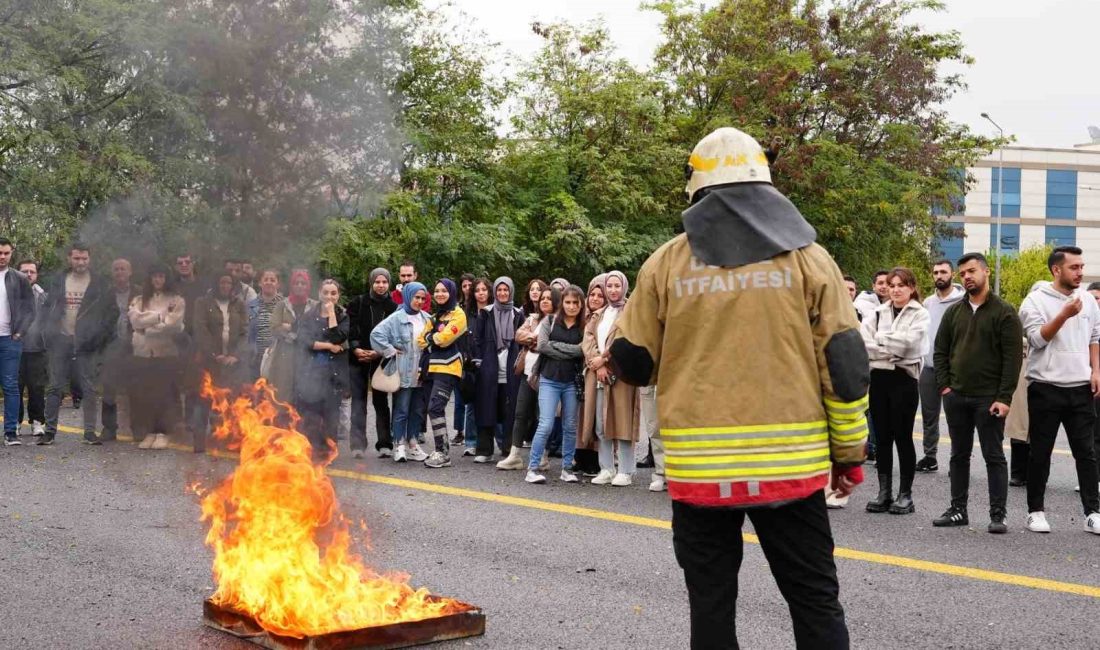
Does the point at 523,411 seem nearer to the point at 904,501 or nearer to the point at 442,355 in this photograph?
the point at 442,355

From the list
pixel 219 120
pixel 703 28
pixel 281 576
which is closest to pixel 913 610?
pixel 281 576

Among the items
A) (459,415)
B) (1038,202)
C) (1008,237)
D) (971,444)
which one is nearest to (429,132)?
(459,415)

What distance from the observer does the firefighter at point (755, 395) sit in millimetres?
Result: 3361

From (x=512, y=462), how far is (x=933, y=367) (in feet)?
13.5

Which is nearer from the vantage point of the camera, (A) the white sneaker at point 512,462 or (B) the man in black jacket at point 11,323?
(A) the white sneaker at point 512,462

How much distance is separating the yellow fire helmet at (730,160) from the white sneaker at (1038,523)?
523cm

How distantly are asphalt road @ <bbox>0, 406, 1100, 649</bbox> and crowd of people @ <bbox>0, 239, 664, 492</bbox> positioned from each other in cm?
67

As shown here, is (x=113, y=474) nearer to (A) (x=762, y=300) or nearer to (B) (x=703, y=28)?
(A) (x=762, y=300)

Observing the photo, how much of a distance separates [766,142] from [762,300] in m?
27.1

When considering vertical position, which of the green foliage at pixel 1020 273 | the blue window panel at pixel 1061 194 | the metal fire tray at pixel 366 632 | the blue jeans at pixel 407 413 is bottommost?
the metal fire tray at pixel 366 632

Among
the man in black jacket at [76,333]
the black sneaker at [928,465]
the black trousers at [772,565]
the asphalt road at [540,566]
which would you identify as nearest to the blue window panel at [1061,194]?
the black sneaker at [928,465]

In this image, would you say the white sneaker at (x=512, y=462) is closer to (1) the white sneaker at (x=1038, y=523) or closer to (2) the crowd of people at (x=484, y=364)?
→ (2) the crowd of people at (x=484, y=364)

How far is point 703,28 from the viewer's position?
3067cm

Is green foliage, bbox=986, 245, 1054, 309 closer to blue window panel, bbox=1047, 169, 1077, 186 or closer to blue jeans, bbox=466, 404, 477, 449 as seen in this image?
blue window panel, bbox=1047, 169, 1077, 186
